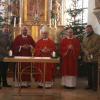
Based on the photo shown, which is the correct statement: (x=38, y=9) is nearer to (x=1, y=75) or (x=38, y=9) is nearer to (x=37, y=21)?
(x=37, y=21)

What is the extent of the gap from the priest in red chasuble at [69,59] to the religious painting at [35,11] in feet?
10.6

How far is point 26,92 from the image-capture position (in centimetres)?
880

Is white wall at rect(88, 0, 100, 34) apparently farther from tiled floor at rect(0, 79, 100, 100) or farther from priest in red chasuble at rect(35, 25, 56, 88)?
tiled floor at rect(0, 79, 100, 100)

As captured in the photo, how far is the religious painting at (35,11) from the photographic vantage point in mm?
12930

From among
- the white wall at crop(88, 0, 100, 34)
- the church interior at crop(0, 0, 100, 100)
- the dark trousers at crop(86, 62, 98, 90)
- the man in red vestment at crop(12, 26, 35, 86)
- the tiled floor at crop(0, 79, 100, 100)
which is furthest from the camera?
the church interior at crop(0, 0, 100, 100)

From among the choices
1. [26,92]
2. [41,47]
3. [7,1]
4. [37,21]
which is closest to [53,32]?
[37,21]

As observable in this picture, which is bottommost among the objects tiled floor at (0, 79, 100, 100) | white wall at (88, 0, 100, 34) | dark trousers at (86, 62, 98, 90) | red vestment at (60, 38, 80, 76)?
tiled floor at (0, 79, 100, 100)

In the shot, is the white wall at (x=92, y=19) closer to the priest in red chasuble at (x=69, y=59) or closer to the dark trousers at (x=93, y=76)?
the priest in red chasuble at (x=69, y=59)

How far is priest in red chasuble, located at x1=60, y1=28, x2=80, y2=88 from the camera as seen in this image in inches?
383

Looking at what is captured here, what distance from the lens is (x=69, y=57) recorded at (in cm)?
974

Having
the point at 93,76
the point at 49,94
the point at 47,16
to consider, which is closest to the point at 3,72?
the point at 49,94

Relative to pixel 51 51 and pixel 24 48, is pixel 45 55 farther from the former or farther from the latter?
pixel 24 48

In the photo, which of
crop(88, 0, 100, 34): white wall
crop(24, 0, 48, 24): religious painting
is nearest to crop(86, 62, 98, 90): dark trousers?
crop(88, 0, 100, 34): white wall

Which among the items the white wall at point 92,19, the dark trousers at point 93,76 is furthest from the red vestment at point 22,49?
the white wall at point 92,19
